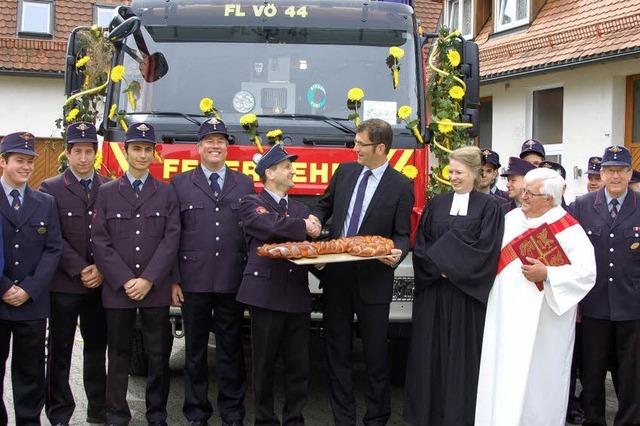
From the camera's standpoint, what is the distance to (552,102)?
15.4m

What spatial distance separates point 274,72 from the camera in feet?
20.0

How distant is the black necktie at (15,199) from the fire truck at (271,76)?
865 mm

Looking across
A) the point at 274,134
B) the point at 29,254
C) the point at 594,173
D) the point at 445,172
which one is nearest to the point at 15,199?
the point at 29,254

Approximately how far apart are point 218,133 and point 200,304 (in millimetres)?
1106

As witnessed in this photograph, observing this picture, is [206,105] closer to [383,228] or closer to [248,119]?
[248,119]

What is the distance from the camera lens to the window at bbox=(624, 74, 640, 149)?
1320cm

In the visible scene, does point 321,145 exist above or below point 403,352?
above

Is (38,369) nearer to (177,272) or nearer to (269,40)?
(177,272)

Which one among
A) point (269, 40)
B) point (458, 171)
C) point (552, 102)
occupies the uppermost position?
point (552, 102)

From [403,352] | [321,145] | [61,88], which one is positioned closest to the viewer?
[321,145]

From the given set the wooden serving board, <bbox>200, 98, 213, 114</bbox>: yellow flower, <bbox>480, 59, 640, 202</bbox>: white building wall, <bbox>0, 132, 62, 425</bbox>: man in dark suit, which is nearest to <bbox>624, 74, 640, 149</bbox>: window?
<bbox>480, 59, 640, 202</bbox>: white building wall

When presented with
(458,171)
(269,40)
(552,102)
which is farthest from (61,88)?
(458,171)

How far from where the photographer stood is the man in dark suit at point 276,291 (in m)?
5.07

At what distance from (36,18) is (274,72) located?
16132mm
